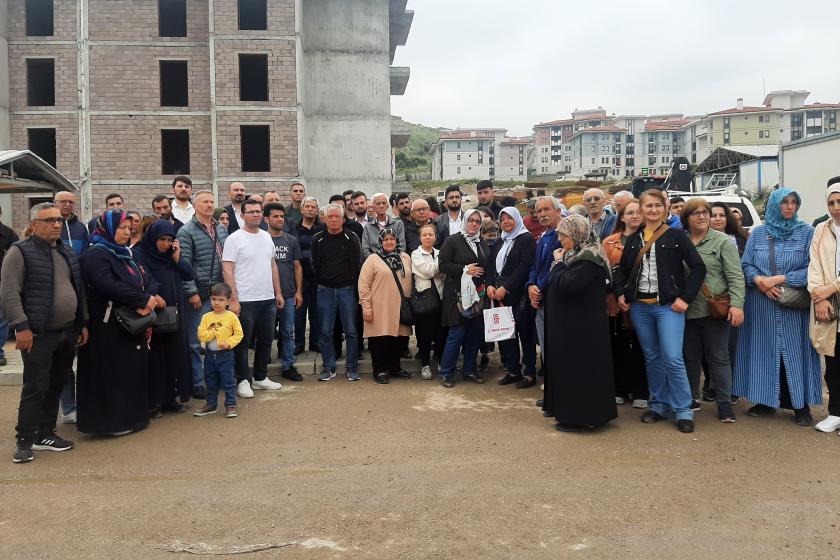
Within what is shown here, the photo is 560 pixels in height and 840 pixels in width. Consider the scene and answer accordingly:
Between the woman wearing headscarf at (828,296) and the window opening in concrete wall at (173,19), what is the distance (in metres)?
28.0

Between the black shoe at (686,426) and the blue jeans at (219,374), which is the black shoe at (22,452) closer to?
the blue jeans at (219,374)

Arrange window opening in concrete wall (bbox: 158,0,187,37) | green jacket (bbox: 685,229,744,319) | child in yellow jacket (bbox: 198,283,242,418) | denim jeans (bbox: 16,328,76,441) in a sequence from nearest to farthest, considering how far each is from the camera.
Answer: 1. denim jeans (bbox: 16,328,76,441)
2. green jacket (bbox: 685,229,744,319)
3. child in yellow jacket (bbox: 198,283,242,418)
4. window opening in concrete wall (bbox: 158,0,187,37)

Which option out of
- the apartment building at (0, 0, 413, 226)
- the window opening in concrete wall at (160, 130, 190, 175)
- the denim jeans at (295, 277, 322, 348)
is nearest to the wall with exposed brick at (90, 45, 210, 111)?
the apartment building at (0, 0, 413, 226)

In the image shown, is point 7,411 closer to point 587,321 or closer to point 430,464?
point 430,464

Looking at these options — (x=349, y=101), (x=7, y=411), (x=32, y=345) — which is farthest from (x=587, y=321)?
(x=349, y=101)

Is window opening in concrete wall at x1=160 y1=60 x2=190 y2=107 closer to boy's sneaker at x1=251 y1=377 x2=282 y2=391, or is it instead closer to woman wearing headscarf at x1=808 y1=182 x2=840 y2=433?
boy's sneaker at x1=251 y1=377 x2=282 y2=391

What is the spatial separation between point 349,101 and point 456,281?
900 inches

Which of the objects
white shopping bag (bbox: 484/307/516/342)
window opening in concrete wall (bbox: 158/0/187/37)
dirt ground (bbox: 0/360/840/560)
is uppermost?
window opening in concrete wall (bbox: 158/0/187/37)

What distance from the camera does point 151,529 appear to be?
4043mm

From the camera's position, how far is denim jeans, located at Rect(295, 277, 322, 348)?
8688 millimetres

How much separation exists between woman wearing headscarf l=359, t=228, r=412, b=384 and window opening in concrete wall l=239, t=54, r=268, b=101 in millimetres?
21599

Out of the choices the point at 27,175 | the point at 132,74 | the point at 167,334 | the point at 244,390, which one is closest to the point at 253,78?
the point at 132,74

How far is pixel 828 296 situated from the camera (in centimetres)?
567

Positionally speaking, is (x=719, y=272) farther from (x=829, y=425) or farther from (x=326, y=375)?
(x=326, y=375)
